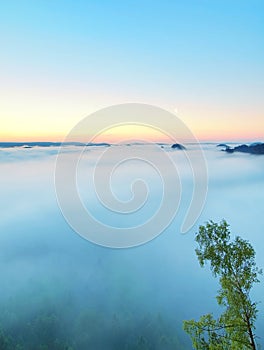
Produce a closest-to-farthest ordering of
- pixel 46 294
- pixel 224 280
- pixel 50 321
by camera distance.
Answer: pixel 224 280 < pixel 50 321 < pixel 46 294

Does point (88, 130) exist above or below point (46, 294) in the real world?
above

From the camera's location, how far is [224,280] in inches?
274

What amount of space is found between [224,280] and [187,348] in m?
66.2

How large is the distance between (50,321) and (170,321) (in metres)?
49.3

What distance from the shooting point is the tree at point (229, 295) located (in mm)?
6824

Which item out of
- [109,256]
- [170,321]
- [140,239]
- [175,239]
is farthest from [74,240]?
[170,321]

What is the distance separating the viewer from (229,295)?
6.90m

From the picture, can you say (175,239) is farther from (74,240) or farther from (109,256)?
(74,240)

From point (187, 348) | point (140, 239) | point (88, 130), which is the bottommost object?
point (140, 239)

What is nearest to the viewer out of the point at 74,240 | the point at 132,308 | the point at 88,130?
the point at 88,130

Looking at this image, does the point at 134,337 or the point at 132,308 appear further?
the point at 132,308

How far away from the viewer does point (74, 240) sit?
526 ft

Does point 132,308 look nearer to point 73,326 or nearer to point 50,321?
point 73,326

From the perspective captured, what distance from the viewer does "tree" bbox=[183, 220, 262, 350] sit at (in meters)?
6.82
